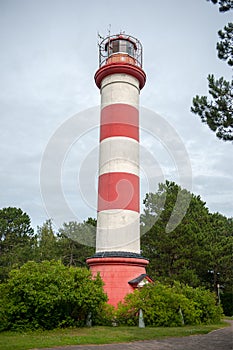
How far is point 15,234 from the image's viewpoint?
3250 centimetres

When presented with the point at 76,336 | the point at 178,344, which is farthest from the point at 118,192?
the point at 178,344

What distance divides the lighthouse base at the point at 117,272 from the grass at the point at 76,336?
2.37m

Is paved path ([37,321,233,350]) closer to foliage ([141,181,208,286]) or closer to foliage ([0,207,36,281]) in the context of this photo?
foliage ([141,181,208,286])

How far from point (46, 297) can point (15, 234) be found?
22.3m

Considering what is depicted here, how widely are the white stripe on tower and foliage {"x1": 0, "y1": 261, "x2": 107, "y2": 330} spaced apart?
299 centimetres

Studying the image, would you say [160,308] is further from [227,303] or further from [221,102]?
[227,303]

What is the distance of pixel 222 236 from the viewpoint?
92.3 ft

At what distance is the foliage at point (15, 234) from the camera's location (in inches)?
1164

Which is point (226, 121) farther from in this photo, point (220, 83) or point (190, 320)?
point (190, 320)

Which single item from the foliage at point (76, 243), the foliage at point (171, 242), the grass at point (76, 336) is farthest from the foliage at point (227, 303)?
the grass at point (76, 336)

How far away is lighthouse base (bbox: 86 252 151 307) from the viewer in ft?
47.3

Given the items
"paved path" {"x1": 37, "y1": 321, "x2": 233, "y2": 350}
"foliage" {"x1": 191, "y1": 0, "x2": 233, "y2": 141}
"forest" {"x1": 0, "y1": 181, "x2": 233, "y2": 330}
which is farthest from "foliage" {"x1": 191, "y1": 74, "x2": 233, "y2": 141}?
"forest" {"x1": 0, "y1": 181, "x2": 233, "y2": 330}

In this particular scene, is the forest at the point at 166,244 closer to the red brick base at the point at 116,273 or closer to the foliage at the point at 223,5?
the red brick base at the point at 116,273

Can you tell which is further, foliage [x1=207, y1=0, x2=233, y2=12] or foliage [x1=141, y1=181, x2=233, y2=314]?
foliage [x1=141, y1=181, x2=233, y2=314]
